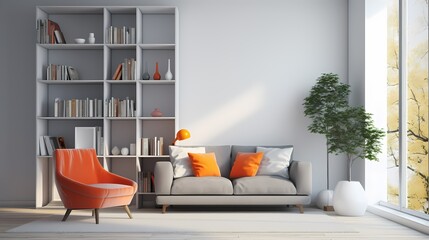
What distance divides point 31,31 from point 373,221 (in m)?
5.27

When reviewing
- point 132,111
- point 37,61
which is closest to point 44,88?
point 37,61

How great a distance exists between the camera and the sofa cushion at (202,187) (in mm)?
7398

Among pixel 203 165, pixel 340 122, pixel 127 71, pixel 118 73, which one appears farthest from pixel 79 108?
pixel 340 122

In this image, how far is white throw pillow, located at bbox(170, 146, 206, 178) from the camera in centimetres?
777

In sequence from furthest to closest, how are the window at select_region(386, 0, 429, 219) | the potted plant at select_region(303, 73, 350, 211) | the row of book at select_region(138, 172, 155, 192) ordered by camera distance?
the row of book at select_region(138, 172, 155, 192) → the potted plant at select_region(303, 73, 350, 211) → the window at select_region(386, 0, 429, 219)

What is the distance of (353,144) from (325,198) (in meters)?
0.83

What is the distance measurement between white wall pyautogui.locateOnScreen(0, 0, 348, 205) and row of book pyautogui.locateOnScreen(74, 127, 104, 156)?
0.79 metres

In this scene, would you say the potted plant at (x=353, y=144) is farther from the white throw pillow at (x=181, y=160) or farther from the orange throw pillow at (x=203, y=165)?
the white throw pillow at (x=181, y=160)

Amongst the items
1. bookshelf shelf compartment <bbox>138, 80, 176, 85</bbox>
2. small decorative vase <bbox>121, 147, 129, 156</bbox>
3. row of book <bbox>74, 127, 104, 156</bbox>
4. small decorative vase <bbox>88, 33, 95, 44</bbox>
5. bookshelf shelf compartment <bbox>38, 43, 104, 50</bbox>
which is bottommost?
small decorative vase <bbox>121, 147, 129, 156</bbox>

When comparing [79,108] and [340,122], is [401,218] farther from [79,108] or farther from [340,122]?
[79,108]

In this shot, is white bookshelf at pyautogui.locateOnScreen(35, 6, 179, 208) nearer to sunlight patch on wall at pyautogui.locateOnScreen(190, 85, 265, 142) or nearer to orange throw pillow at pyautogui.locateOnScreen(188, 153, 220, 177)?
sunlight patch on wall at pyautogui.locateOnScreen(190, 85, 265, 142)

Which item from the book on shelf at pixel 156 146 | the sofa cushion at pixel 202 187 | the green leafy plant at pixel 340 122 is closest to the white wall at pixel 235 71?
the green leafy plant at pixel 340 122

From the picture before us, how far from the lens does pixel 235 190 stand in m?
7.42

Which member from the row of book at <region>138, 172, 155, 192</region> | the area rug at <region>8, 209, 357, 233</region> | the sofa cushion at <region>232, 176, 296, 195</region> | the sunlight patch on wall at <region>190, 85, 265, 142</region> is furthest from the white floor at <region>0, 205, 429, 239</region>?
the sunlight patch on wall at <region>190, 85, 265, 142</region>
